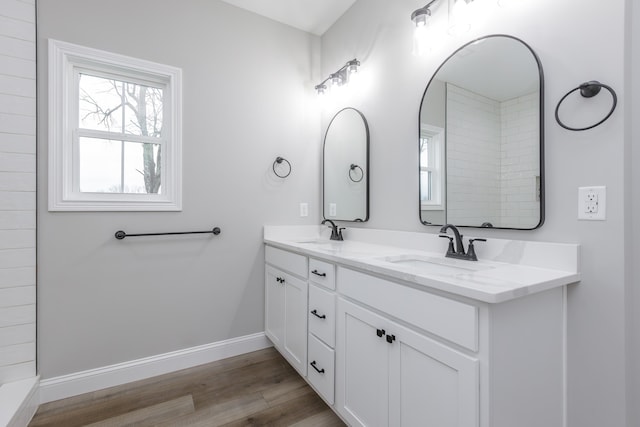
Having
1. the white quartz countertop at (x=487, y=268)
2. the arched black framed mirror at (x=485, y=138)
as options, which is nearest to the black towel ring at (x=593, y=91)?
the arched black framed mirror at (x=485, y=138)

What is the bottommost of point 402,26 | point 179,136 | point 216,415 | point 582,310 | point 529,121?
point 216,415

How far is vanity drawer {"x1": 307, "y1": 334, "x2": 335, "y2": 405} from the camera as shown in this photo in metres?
1.48

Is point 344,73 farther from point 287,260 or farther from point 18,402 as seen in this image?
point 18,402

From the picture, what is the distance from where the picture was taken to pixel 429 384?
994 millimetres

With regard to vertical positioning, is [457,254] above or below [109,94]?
below

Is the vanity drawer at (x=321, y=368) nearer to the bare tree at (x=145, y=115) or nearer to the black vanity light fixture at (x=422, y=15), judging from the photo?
the bare tree at (x=145, y=115)

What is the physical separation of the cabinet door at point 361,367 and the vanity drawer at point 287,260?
40 cm

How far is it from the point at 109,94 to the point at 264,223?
52.0 inches

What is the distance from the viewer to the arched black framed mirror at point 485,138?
4.04 feet

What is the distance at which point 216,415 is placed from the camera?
159 centimetres

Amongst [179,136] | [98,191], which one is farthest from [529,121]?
[98,191]

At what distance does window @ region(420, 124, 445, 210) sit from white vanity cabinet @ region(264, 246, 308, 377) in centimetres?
78

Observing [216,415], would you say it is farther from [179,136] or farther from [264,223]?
[179,136]

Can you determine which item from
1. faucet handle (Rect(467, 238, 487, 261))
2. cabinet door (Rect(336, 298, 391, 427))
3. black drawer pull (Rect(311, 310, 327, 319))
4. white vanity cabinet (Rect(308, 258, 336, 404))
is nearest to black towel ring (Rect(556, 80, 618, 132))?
faucet handle (Rect(467, 238, 487, 261))
